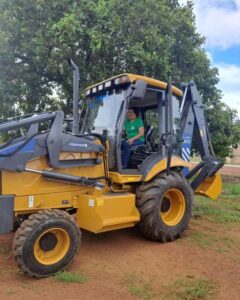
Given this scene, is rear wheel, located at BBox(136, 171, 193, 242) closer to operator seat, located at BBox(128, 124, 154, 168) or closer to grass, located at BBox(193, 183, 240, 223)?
operator seat, located at BBox(128, 124, 154, 168)

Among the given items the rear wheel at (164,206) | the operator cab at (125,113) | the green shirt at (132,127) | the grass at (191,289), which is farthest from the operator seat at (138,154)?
the grass at (191,289)

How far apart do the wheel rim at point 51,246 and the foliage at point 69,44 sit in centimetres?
697

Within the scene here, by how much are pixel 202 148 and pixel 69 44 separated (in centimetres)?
547

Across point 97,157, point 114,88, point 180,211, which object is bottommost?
point 180,211

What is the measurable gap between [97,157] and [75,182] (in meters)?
0.56

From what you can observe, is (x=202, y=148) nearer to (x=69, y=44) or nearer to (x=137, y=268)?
(x=137, y=268)

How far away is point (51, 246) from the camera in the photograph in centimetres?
469

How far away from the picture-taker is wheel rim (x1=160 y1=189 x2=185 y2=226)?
6.22 meters

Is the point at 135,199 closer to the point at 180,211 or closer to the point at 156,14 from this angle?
the point at 180,211

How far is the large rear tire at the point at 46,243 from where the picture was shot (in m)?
4.38

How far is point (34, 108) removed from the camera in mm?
12523

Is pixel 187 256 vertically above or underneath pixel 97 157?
underneath

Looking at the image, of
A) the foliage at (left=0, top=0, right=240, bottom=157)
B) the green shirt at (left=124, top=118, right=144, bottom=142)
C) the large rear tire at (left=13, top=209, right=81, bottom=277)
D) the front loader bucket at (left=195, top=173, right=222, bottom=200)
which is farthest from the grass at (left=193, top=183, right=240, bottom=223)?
the foliage at (left=0, top=0, right=240, bottom=157)

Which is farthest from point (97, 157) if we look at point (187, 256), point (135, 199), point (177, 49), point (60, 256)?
point (177, 49)
